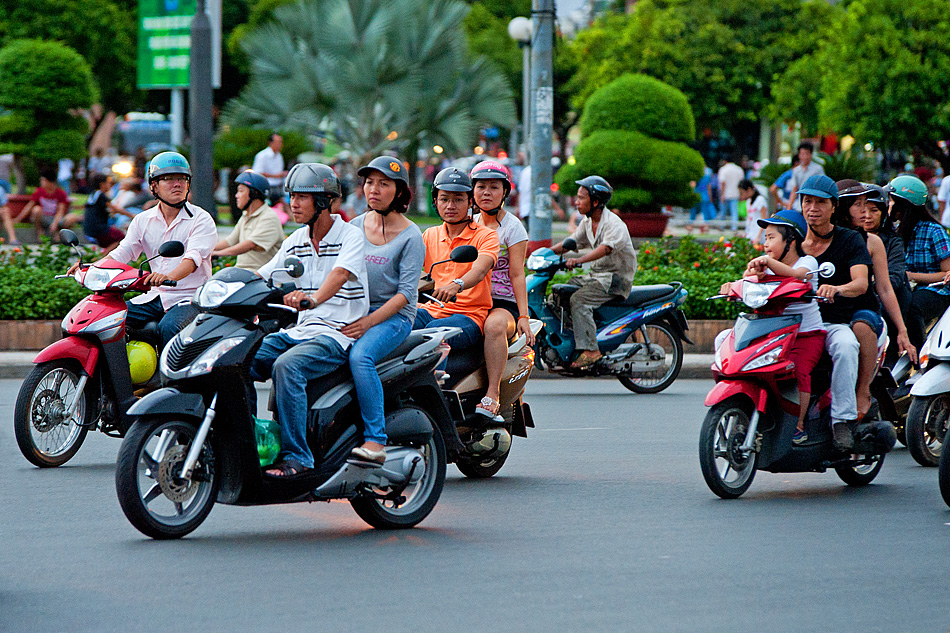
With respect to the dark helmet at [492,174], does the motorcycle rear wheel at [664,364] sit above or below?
below

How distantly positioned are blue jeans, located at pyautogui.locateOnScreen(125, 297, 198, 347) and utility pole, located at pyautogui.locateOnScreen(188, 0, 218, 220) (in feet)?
21.4

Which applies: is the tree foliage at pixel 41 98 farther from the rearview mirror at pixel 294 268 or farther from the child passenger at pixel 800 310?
the rearview mirror at pixel 294 268

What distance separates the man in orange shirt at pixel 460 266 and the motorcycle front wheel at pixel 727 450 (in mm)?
1406

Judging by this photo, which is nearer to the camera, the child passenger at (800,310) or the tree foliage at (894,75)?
the child passenger at (800,310)

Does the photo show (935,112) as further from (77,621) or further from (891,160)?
(77,621)

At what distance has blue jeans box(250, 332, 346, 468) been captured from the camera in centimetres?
584

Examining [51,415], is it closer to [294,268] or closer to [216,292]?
[216,292]

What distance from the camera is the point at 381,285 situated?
20.9ft

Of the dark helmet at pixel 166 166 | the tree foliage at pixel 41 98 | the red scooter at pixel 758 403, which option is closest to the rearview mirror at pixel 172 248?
the dark helmet at pixel 166 166

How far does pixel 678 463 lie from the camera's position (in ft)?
27.5

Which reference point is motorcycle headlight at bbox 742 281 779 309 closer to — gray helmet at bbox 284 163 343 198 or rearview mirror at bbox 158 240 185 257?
gray helmet at bbox 284 163 343 198

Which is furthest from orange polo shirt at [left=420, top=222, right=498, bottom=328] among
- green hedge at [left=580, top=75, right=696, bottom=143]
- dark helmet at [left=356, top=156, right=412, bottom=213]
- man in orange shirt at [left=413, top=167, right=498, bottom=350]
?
green hedge at [left=580, top=75, right=696, bottom=143]

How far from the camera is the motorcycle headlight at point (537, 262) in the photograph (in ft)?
36.8

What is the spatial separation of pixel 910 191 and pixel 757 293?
2536 millimetres
